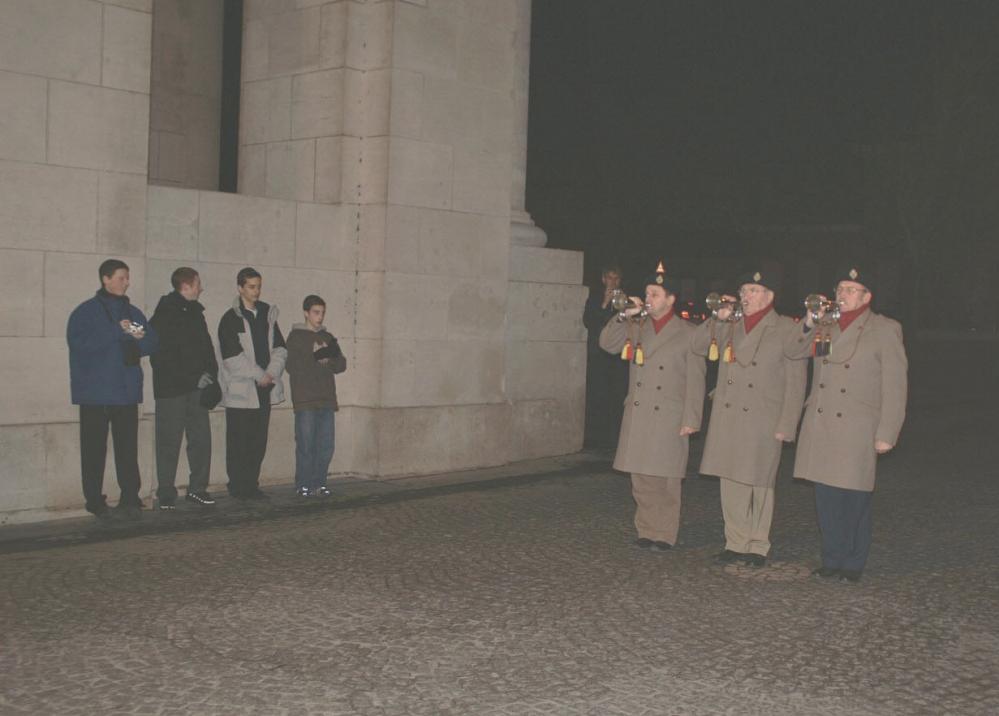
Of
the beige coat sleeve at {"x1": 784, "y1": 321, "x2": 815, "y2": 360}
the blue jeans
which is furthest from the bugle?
the blue jeans

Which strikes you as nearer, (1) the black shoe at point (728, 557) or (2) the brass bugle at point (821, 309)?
(2) the brass bugle at point (821, 309)

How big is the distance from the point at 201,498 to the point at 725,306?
442cm

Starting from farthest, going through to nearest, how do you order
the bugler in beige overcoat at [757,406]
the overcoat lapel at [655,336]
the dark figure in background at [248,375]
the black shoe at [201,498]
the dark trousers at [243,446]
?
1. the dark trousers at [243,446]
2. the dark figure in background at [248,375]
3. the black shoe at [201,498]
4. the overcoat lapel at [655,336]
5. the bugler in beige overcoat at [757,406]

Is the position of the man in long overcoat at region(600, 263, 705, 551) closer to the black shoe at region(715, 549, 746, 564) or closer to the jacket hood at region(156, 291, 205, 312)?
the black shoe at region(715, 549, 746, 564)

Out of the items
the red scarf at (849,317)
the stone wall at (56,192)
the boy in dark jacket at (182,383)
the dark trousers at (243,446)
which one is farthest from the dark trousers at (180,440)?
the red scarf at (849,317)

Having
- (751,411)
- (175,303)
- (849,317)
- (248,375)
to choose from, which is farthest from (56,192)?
(849,317)

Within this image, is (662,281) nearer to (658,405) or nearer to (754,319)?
(754,319)

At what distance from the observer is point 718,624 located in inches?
254

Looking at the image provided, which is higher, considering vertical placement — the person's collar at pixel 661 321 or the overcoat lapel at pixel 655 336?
the person's collar at pixel 661 321

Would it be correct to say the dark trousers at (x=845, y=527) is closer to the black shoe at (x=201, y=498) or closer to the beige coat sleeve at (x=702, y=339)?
the beige coat sleeve at (x=702, y=339)

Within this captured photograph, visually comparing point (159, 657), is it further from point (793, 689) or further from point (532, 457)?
point (532, 457)

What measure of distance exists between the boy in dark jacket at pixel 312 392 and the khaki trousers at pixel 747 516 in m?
3.70

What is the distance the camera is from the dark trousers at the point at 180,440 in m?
9.59

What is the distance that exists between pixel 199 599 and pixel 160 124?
8.14 metres
